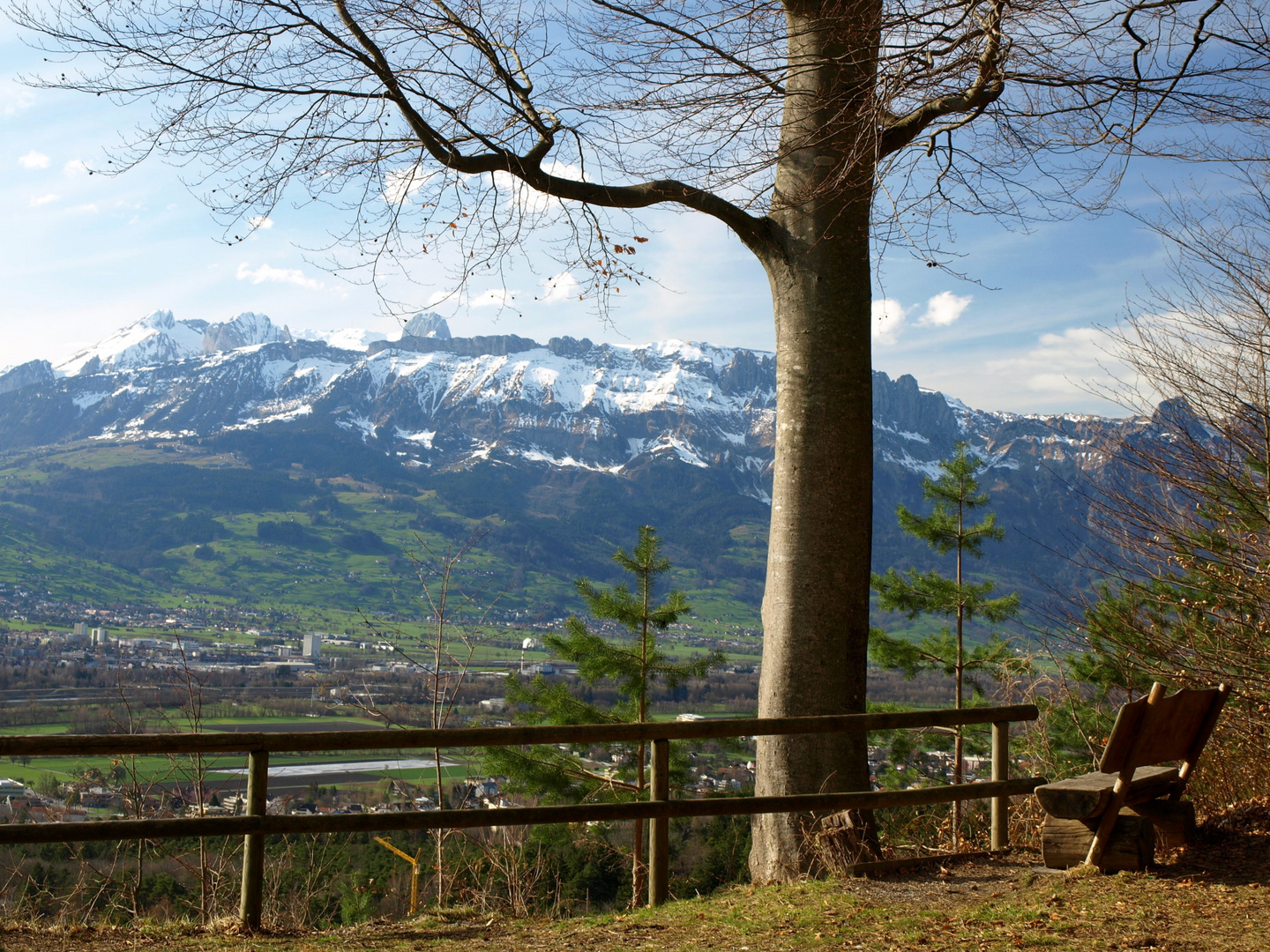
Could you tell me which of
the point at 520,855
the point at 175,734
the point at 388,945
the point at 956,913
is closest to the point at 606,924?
the point at 388,945

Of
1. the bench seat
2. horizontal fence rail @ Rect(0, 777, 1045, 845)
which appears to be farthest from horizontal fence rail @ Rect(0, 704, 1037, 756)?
the bench seat

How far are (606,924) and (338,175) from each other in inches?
182

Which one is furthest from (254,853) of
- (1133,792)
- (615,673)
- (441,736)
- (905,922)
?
(615,673)

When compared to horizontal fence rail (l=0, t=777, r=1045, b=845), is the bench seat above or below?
above

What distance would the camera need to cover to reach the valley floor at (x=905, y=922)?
375 centimetres

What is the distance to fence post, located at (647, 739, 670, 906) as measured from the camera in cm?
482

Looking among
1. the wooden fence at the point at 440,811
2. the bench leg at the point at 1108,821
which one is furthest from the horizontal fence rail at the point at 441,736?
the bench leg at the point at 1108,821

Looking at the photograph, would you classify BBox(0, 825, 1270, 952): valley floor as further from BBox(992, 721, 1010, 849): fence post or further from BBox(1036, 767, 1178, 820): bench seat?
BBox(992, 721, 1010, 849): fence post

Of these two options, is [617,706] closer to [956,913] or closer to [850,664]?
[850,664]

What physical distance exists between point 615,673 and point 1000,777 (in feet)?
18.0

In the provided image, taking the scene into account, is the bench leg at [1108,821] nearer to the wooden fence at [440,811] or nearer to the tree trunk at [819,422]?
the wooden fence at [440,811]

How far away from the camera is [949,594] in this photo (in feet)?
43.0

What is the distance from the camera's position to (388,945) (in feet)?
13.7

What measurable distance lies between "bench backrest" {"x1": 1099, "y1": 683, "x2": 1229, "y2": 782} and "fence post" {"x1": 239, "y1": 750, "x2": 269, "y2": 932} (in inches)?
154
